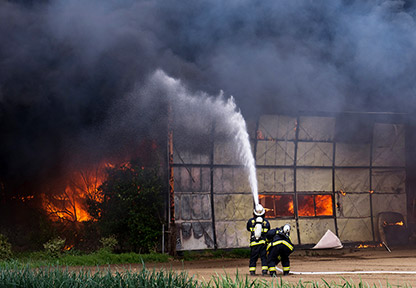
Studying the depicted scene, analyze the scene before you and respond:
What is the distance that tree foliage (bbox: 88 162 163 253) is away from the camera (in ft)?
50.5

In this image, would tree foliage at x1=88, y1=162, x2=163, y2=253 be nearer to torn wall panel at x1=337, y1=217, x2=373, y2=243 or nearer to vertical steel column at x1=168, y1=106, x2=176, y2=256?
vertical steel column at x1=168, y1=106, x2=176, y2=256

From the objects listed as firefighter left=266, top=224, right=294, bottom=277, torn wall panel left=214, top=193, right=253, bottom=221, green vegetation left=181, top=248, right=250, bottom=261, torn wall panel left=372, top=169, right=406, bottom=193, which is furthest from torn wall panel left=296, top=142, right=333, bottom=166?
firefighter left=266, top=224, right=294, bottom=277

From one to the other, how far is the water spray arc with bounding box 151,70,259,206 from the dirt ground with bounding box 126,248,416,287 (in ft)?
8.55

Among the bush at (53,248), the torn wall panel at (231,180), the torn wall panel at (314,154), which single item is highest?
the torn wall panel at (314,154)

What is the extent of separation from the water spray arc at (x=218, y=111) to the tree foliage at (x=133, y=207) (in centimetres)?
221

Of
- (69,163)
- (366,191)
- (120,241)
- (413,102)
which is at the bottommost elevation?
(120,241)

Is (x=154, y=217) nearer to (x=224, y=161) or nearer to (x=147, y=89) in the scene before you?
(x=224, y=161)

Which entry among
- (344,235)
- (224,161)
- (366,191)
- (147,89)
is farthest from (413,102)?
(147,89)

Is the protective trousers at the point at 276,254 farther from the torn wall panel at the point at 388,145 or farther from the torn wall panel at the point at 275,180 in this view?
the torn wall panel at the point at 388,145

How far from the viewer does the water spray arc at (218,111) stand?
586 inches

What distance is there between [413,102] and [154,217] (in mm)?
8438

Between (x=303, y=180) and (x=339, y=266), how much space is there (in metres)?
5.03

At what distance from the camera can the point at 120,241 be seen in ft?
52.7

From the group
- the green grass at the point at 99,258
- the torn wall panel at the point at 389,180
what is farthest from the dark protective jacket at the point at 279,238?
the torn wall panel at the point at 389,180
